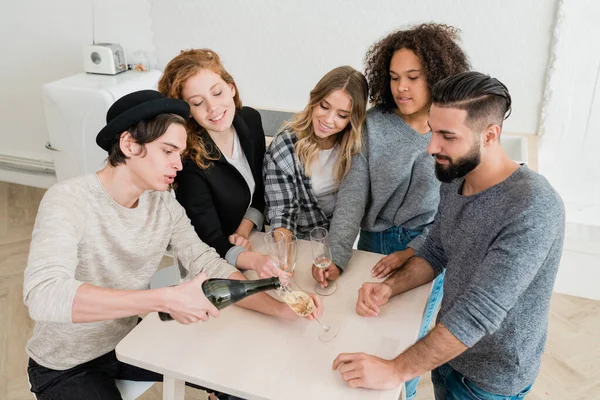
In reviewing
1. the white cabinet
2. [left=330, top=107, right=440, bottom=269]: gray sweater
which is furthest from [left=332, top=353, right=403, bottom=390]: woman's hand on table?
the white cabinet

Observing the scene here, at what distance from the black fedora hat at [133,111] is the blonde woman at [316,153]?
22.4 inches

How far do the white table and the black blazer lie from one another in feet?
1.40

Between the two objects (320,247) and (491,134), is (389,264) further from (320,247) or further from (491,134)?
(491,134)

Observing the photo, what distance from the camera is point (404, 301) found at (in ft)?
5.28

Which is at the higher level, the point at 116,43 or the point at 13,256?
the point at 116,43

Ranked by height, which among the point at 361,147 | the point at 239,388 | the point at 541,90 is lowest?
the point at 239,388

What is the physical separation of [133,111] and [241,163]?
27.1 inches

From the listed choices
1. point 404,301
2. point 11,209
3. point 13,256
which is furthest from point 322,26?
point 11,209

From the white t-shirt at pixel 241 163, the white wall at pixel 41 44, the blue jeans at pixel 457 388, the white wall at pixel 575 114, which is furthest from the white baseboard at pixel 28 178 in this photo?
the white wall at pixel 575 114

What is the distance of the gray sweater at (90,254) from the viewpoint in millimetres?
1293

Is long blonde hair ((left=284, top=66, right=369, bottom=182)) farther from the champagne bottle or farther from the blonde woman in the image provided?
the champagne bottle

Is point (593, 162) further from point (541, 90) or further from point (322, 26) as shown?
point (322, 26)

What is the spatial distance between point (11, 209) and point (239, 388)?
11.1 ft

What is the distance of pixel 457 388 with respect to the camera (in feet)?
5.15
